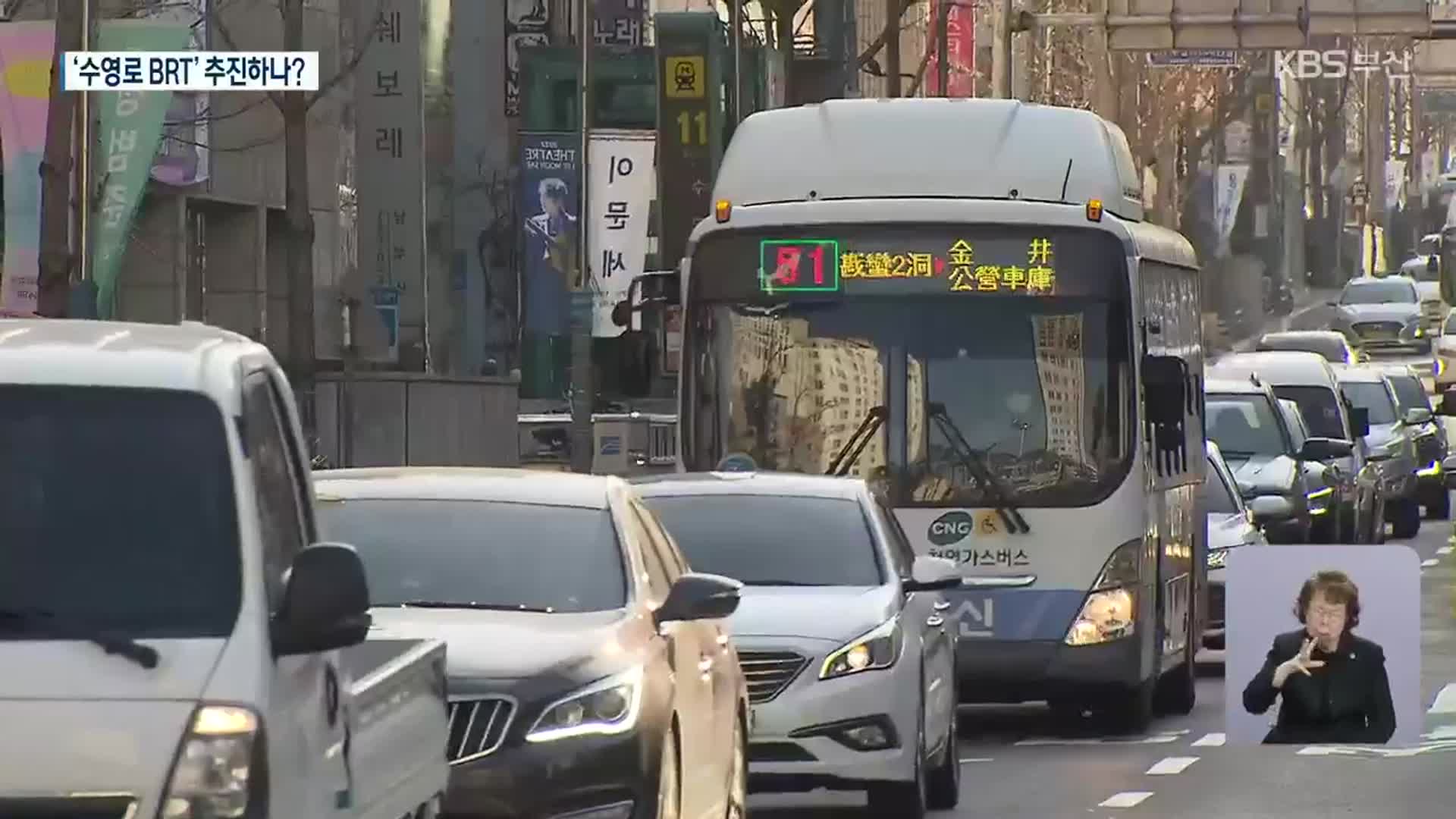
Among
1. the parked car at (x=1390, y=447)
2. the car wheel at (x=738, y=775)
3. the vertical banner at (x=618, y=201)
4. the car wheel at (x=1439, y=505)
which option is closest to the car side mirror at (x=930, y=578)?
the car wheel at (x=738, y=775)

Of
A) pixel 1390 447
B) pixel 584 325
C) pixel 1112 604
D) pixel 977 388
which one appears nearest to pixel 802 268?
pixel 977 388

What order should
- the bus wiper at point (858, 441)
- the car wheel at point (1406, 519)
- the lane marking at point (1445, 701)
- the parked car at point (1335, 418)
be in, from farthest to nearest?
1. the car wheel at point (1406, 519)
2. the parked car at point (1335, 418)
3. the lane marking at point (1445, 701)
4. the bus wiper at point (858, 441)

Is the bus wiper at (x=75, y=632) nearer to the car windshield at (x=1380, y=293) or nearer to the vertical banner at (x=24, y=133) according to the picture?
the vertical banner at (x=24, y=133)

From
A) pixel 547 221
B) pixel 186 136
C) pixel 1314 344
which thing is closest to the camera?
pixel 186 136

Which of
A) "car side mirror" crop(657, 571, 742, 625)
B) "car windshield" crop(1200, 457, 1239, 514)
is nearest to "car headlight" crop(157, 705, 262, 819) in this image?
"car side mirror" crop(657, 571, 742, 625)

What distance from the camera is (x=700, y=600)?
1151 centimetres

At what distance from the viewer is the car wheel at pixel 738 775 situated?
1292 centimetres

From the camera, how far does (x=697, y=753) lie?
1208 centimetres

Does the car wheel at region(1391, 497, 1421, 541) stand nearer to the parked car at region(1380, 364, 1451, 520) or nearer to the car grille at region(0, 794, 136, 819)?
the parked car at region(1380, 364, 1451, 520)

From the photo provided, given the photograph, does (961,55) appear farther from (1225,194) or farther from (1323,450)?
(1323,450)

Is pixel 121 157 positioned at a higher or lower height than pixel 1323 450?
higher
